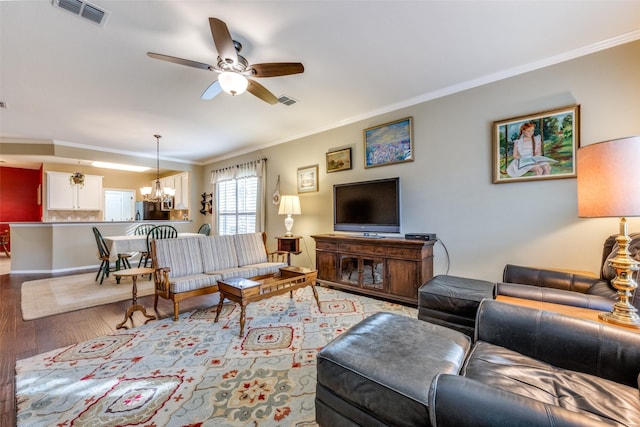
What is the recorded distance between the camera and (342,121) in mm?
4184

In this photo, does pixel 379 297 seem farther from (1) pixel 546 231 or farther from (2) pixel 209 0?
(2) pixel 209 0

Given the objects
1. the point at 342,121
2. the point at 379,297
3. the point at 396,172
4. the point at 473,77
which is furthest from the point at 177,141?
the point at 473,77

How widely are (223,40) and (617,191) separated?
253 cm

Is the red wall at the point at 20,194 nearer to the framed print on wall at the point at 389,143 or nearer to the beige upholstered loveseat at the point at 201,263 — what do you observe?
the beige upholstered loveseat at the point at 201,263

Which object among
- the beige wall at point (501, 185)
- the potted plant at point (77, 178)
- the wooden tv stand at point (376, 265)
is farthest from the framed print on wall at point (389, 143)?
the potted plant at point (77, 178)

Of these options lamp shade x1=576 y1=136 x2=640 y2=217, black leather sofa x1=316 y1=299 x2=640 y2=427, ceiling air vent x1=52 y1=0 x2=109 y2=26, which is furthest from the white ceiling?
black leather sofa x1=316 y1=299 x2=640 y2=427

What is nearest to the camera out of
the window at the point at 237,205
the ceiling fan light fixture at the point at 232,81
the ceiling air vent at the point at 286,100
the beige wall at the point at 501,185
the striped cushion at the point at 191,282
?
the ceiling fan light fixture at the point at 232,81

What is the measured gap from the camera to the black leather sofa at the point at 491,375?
32.2 inches

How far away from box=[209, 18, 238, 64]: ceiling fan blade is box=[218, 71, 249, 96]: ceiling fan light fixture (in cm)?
12

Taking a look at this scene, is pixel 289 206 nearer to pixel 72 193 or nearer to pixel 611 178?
pixel 611 178

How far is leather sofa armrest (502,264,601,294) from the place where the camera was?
6.63 ft

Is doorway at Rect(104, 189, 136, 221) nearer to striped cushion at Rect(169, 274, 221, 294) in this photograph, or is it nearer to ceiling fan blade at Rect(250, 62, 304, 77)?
striped cushion at Rect(169, 274, 221, 294)

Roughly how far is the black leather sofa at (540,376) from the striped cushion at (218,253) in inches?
120

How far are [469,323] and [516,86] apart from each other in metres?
2.50
